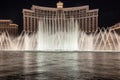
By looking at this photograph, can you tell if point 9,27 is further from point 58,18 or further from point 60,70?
point 60,70

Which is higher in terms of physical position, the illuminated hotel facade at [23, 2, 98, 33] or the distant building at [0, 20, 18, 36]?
the illuminated hotel facade at [23, 2, 98, 33]

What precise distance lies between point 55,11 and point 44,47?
241 ft

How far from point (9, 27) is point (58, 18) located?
40.8m

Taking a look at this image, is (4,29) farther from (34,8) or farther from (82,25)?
(82,25)

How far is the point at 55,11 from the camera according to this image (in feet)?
496

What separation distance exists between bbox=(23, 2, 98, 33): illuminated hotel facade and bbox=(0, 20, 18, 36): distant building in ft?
90.3

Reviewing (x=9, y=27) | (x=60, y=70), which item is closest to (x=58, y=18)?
(x=9, y=27)

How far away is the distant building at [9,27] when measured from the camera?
168150mm

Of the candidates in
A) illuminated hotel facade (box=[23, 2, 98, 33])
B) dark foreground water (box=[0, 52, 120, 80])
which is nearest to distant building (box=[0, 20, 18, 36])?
illuminated hotel facade (box=[23, 2, 98, 33])

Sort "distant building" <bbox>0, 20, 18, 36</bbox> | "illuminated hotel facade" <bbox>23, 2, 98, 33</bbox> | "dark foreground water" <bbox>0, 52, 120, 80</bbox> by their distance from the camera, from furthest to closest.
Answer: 1. "distant building" <bbox>0, 20, 18, 36</bbox>
2. "illuminated hotel facade" <bbox>23, 2, 98, 33</bbox>
3. "dark foreground water" <bbox>0, 52, 120, 80</bbox>

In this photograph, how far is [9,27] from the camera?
17200 centimetres

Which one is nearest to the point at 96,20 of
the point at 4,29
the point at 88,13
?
the point at 88,13

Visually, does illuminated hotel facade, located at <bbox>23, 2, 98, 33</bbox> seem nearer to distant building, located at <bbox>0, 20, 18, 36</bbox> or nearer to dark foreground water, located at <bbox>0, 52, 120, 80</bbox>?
distant building, located at <bbox>0, 20, 18, 36</bbox>

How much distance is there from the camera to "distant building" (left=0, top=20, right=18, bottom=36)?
16815 centimetres
